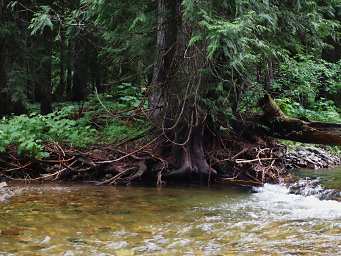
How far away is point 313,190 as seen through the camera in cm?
898

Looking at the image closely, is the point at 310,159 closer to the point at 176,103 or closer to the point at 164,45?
the point at 176,103

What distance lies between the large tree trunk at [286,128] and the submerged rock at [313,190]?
1110 mm

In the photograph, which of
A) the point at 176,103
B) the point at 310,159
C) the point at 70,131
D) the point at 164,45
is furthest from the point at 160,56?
the point at 310,159

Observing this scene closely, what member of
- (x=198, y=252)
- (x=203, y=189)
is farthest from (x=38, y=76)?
(x=198, y=252)

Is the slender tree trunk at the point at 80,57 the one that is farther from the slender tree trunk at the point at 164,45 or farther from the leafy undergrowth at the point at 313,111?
the leafy undergrowth at the point at 313,111

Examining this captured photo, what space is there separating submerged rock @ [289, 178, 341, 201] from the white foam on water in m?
0.16

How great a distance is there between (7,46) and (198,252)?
1226 cm

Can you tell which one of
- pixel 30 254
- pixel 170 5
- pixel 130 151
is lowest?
pixel 30 254

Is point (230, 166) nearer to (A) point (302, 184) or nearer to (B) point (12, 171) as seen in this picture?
(A) point (302, 184)

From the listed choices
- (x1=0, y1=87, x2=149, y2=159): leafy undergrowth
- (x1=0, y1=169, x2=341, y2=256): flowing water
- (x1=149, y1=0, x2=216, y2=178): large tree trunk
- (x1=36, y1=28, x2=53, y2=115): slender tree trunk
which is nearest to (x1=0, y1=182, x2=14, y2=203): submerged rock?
(x1=0, y1=169, x2=341, y2=256): flowing water

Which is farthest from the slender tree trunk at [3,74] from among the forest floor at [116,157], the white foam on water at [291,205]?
the white foam on water at [291,205]

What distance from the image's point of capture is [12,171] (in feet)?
32.8

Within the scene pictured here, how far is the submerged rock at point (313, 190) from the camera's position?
335 inches

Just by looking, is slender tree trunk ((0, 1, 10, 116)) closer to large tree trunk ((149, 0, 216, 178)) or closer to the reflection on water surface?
large tree trunk ((149, 0, 216, 178))
